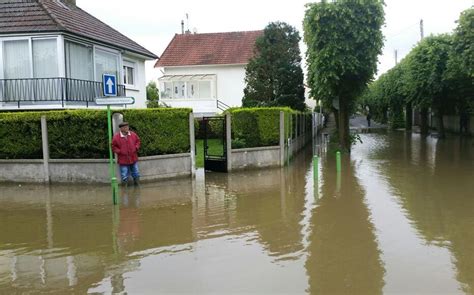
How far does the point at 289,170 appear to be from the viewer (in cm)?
1531

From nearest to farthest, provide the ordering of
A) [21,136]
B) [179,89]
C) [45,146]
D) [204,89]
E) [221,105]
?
[45,146], [21,136], [221,105], [179,89], [204,89]

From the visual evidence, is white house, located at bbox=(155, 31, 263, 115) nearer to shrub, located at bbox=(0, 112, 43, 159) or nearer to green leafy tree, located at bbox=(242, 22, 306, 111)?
green leafy tree, located at bbox=(242, 22, 306, 111)

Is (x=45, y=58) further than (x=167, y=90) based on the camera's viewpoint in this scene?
No

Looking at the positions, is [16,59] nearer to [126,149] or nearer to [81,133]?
[81,133]

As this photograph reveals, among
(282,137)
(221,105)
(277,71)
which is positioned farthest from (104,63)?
(221,105)

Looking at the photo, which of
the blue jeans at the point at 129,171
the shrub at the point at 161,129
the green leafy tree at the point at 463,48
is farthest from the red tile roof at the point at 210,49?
the blue jeans at the point at 129,171

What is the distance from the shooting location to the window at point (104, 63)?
19.4 meters

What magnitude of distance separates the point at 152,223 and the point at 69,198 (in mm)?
3399

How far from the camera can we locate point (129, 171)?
1201cm

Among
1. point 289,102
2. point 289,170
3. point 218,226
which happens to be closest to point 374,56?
point 289,170

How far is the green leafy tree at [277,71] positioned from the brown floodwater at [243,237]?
18.0 m

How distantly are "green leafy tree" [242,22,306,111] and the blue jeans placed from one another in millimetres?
19269

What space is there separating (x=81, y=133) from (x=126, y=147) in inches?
67.8

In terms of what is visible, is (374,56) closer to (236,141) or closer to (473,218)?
(236,141)
